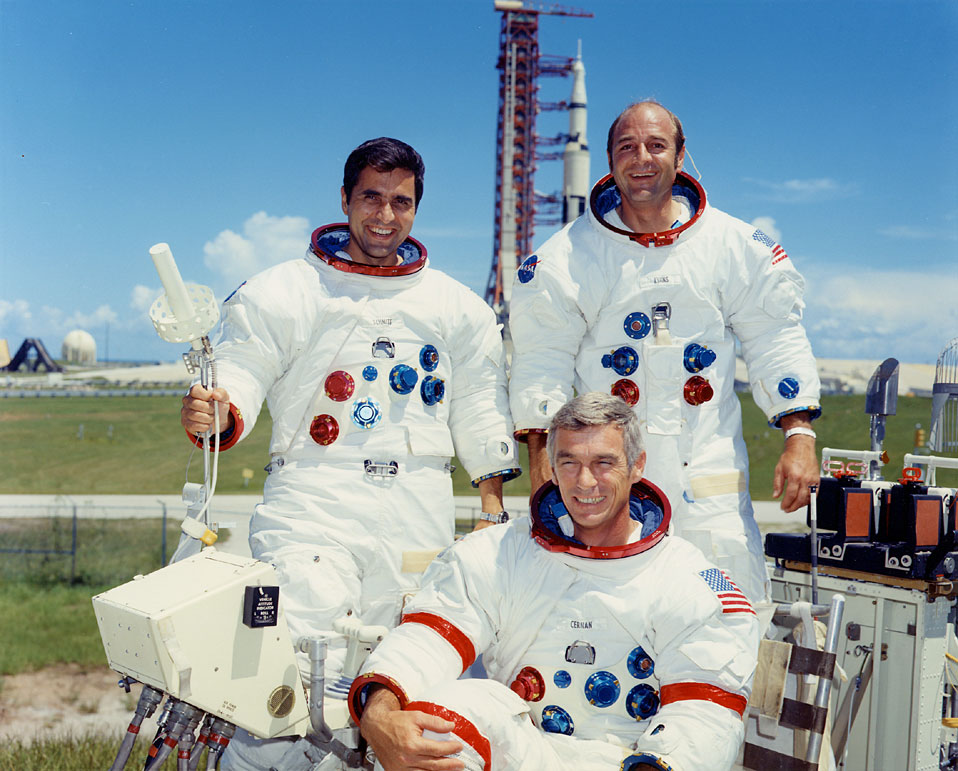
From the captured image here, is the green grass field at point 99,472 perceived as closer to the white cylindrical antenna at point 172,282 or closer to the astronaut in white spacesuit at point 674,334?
the astronaut in white spacesuit at point 674,334

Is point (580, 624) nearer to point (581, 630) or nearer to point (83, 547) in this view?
point (581, 630)

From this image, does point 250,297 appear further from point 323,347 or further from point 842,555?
point 842,555

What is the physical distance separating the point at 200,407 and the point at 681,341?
1.86 m

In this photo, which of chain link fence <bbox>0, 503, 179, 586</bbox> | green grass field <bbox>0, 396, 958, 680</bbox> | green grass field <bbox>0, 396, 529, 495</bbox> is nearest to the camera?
green grass field <bbox>0, 396, 958, 680</bbox>

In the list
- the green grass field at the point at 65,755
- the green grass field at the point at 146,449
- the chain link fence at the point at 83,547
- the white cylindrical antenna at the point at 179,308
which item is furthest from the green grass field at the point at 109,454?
the white cylindrical antenna at the point at 179,308

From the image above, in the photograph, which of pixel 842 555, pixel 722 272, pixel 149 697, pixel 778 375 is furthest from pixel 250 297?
pixel 842 555

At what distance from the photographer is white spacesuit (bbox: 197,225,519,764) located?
10.8 ft

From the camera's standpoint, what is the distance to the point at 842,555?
4062 mm

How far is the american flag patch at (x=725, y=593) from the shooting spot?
8.58ft

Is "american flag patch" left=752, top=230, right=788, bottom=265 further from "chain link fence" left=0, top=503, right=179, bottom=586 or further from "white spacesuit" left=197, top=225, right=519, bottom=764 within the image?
"chain link fence" left=0, top=503, right=179, bottom=586

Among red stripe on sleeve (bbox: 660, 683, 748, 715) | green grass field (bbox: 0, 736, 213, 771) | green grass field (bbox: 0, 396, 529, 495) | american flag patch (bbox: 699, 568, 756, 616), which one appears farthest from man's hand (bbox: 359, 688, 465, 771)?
green grass field (bbox: 0, 396, 529, 495)

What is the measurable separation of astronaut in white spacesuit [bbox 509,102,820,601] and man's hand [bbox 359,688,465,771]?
133 centimetres

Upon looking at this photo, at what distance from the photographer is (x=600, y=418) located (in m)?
2.67

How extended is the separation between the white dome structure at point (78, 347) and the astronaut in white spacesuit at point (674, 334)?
2897 inches
